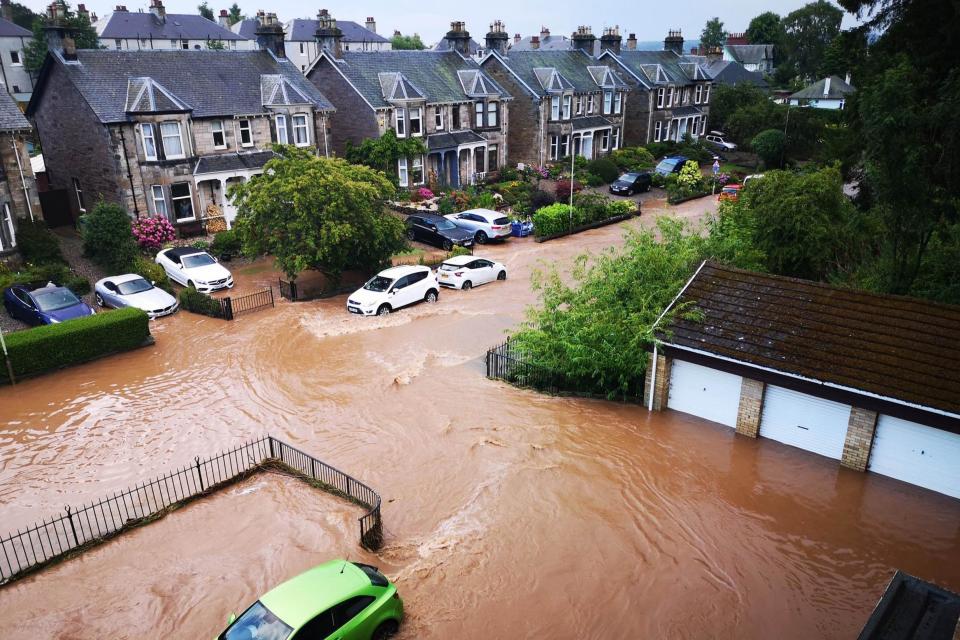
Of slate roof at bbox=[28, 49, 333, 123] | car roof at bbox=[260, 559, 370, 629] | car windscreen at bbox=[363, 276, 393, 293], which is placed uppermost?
slate roof at bbox=[28, 49, 333, 123]

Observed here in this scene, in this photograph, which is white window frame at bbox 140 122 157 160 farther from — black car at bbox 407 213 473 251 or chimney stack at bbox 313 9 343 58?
chimney stack at bbox 313 9 343 58

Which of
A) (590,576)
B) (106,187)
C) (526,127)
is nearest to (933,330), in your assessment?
(590,576)

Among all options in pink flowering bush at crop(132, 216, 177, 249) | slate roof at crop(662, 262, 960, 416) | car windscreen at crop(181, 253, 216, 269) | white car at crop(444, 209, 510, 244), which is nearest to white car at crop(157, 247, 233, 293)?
car windscreen at crop(181, 253, 216, 269)

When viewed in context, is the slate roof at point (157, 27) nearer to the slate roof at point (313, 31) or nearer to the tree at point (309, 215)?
the slate roof at point (313, 31)

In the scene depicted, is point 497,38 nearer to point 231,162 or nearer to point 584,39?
point 584,39

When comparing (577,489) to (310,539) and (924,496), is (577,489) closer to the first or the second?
(310,539)
